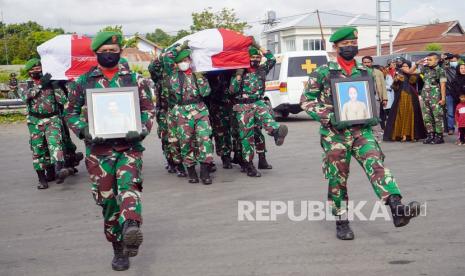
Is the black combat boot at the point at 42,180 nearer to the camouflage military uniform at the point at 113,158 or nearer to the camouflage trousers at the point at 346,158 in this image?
the camouflage military uniform at the point at 113,158

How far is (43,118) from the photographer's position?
381 inches

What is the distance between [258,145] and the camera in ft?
33.8

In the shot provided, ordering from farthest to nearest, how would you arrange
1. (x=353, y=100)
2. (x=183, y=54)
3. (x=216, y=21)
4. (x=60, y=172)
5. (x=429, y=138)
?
(x=216, y=21), (x=429, y=138), (x=60, y=172), (x=183, y=54), (x=353, y=100)

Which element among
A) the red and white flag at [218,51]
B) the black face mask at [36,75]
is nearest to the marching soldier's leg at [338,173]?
the red and white flag at [218,51]

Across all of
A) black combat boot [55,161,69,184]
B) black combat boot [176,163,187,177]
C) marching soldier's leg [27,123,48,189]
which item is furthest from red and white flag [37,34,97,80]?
black combat boot [176,163,187,177]

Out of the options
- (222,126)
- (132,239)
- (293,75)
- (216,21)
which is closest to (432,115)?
(222,126)

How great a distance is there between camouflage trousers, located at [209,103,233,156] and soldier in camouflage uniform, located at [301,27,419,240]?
4.48 meters

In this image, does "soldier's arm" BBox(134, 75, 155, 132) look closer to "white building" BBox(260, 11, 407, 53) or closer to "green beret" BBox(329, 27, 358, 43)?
"green beret" BBox(329, 27, 358, 43)

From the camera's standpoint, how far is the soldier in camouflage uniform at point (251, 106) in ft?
31.7

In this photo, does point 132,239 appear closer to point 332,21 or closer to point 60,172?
point 60,172

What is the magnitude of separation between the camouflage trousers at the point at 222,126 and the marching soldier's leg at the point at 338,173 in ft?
14.8

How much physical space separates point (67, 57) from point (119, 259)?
3761 mm

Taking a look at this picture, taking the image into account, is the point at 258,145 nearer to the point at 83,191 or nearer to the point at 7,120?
the point at 83,191

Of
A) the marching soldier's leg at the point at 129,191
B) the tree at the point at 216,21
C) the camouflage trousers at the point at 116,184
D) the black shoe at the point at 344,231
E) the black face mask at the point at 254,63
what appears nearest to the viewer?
the marching soldier's leg at the point at 129,191
